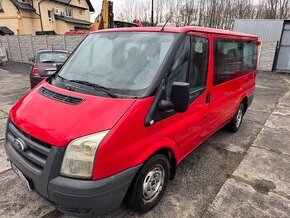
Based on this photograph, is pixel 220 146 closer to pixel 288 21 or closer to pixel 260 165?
pixel 260 165

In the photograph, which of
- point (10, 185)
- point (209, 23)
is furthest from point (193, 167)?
point (209, 23)

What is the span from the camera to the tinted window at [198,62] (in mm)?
3330

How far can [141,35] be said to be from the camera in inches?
130

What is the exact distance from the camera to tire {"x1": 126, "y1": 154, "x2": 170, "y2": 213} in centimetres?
276

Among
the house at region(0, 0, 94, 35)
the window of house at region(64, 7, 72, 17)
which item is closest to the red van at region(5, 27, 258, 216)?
the house at region(0, 0, 94, 35)

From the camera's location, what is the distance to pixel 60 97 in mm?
2850

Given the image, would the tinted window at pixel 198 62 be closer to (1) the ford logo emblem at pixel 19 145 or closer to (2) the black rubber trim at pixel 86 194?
(2) the black rubber trim at pixel 86 194

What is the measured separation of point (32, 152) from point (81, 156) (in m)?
0.60

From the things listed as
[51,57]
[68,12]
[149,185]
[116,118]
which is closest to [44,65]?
[51,57]

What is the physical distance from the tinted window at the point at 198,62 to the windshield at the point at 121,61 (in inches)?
15.6

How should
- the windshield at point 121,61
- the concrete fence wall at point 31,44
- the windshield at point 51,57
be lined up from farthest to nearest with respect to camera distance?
the concrete fence wall at point 31,44
the windshield at point 51,57
the windshield at point 121,61

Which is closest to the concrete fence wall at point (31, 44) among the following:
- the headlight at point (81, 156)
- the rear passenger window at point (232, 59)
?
the rear passenger window at point (232, 59)

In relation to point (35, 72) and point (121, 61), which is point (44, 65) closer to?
point (35, 72)

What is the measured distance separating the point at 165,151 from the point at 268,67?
15623mm
